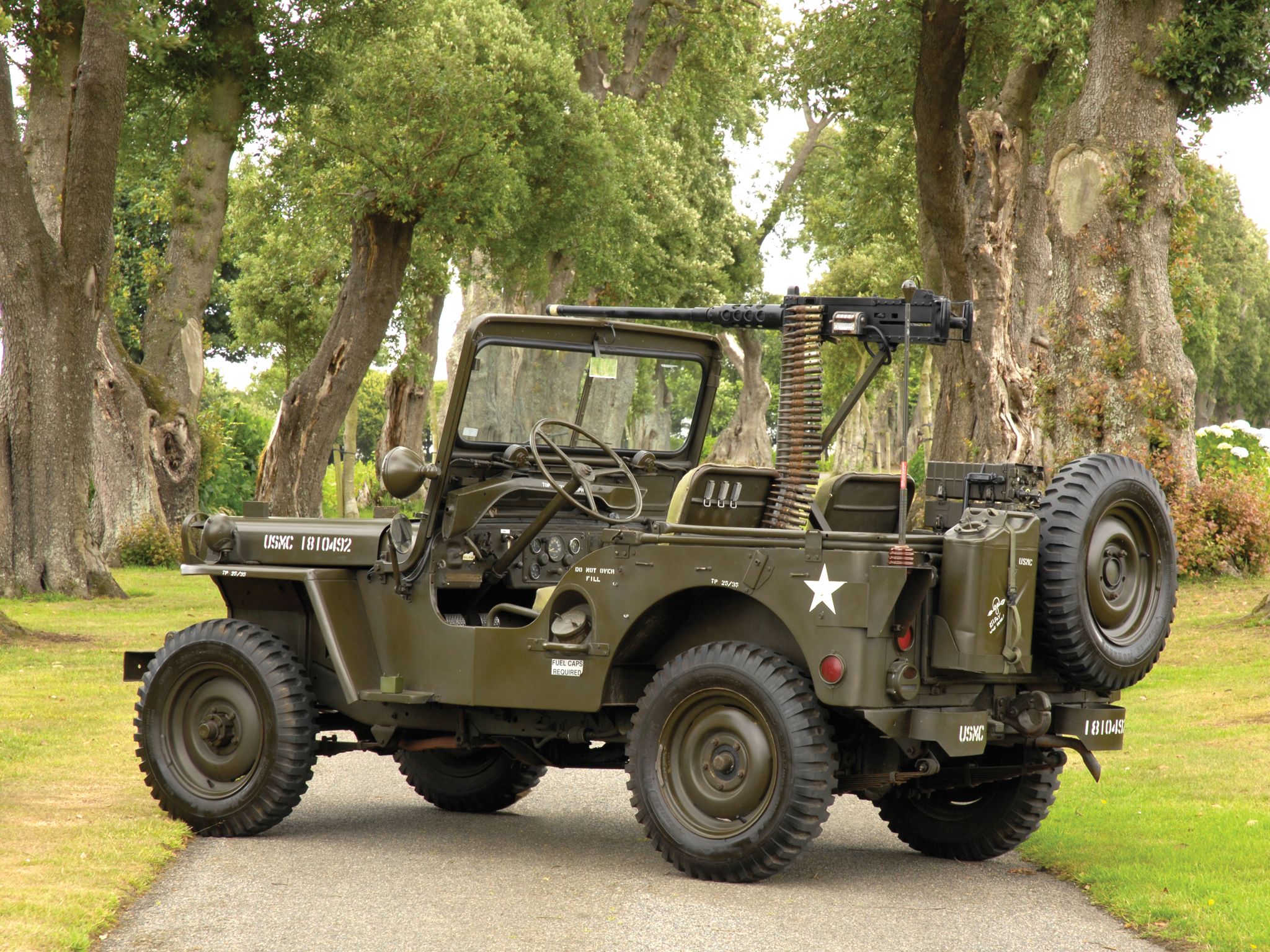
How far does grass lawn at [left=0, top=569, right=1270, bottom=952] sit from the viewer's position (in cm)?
600

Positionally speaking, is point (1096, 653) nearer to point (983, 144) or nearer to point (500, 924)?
point (500, 924)

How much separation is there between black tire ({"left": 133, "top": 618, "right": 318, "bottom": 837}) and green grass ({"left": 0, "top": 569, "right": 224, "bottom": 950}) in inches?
8.2

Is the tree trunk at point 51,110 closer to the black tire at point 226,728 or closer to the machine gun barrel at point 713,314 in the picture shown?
the black tire at point 226,728

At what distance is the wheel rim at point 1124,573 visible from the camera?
6496 millimetres

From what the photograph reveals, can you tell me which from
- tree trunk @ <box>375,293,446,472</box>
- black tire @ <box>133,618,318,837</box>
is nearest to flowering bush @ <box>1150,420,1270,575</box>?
black tire @ <box>133,618,318,837</box>

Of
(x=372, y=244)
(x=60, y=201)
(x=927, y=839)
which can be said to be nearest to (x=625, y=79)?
(x=372, y=244)

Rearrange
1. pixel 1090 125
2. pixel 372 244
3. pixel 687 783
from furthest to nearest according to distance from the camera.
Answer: pixel 372 244
pixel 1090 125
pixel 687 783

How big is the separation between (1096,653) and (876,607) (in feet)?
3.39

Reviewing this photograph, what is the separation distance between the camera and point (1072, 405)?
1723cm

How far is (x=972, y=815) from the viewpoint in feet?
24.2

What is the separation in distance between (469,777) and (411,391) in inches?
957

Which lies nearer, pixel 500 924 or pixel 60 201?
pixel 500 924

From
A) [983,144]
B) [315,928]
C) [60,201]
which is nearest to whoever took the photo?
[315,928]

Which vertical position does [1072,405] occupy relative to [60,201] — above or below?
below
